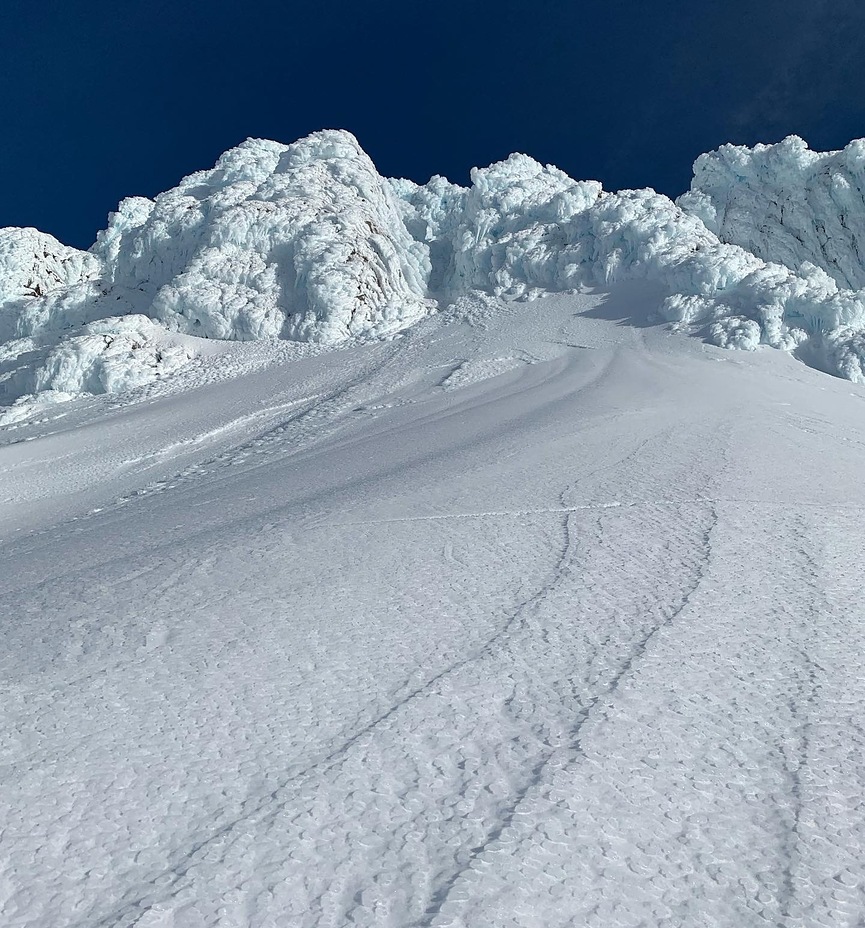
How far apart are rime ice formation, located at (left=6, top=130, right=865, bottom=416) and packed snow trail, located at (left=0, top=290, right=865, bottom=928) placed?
14249mm

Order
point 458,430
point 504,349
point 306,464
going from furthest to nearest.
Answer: point 504,349 → point 458,430 → point 306,464

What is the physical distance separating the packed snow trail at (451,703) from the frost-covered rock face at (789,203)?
28.8 meters

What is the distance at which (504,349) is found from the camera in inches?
714

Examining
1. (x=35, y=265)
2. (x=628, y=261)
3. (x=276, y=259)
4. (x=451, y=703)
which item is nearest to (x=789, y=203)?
(x=628, y=261)

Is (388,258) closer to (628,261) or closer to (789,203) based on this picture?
(628,261)

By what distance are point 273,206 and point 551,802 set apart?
25.5 meters

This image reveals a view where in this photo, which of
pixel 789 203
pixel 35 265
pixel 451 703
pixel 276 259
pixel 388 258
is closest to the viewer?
pixel 451 703

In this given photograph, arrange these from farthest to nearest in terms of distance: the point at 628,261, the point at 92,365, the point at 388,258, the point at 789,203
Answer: the point at 789,203 → the point at 388,258 → the point at 628,261 → the point at 92,365

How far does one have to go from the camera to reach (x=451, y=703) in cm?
291

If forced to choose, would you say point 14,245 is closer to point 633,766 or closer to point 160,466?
point 160,466

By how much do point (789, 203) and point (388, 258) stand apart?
1857cm

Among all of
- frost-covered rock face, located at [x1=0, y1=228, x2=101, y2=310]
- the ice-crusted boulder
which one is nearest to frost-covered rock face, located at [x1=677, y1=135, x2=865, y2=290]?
the ice-crusted boulder

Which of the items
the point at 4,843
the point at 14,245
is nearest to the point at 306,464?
the point at 4,843

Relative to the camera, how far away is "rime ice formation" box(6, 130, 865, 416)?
20.0 meters
